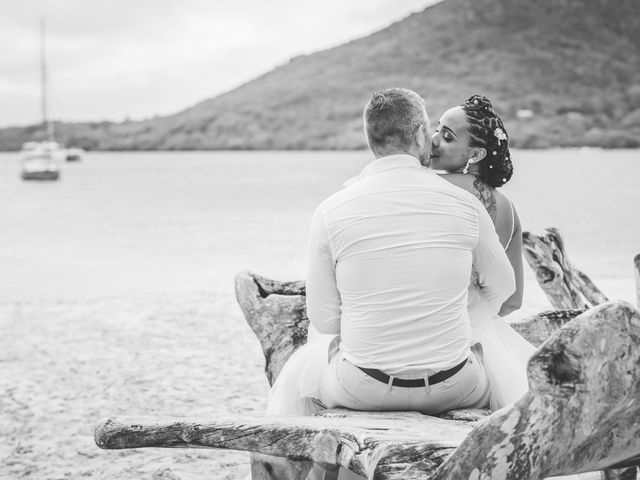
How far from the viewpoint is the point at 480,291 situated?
3.33m

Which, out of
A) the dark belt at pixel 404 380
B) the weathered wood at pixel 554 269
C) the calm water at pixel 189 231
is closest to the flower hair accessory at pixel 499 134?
the dark belt at pixel 404 380

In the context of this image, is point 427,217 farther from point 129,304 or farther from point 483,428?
point 129,304

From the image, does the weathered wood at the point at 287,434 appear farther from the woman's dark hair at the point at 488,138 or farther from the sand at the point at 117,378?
the sand at the point at 117,378

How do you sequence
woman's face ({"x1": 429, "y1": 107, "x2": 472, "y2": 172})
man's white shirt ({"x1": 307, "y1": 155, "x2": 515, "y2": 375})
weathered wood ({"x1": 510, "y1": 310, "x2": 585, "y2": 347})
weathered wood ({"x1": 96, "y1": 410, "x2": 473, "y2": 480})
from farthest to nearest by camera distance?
weathered wood ({"x1": 510, "y1": 310, "x2": 585, "y2": 347})
woman's face ({"x1": 429, "y1": 107, "x2": 472, "y2": 172})
man's white shirt ({"x1": 307, "y1": 155, "x2": 515, "y2": 375})
weathered wood ({"x1": 96, "y1": 410, "x2": 473, "y2": 480})

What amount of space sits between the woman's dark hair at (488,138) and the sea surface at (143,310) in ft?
4.98

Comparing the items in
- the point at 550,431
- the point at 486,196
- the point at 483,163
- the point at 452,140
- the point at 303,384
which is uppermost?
the point at 452,140

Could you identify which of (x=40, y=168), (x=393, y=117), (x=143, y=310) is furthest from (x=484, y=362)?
(x=40, y=168)

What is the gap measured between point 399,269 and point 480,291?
0.64 meters

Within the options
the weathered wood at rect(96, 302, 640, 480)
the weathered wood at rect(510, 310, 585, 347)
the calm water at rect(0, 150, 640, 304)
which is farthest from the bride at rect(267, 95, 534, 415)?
the calm water at rect(0, 150, 640, 304)

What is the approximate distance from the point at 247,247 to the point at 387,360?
87.8 ft

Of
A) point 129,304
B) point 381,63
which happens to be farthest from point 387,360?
point 381,63

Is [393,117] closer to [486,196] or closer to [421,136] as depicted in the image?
[421,136]

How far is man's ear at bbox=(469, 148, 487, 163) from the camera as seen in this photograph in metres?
3.54

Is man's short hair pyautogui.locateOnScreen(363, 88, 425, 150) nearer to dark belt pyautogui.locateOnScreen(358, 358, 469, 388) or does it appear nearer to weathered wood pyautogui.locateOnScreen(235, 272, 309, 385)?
dark belt pyautogui.locateOnScreen(358, 358, 469, 388)
